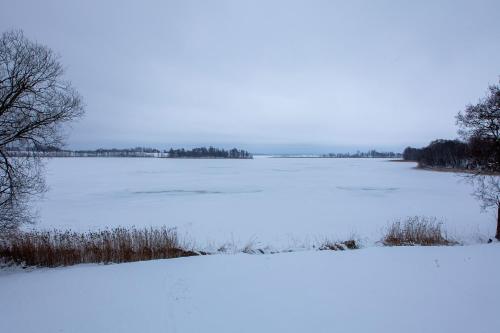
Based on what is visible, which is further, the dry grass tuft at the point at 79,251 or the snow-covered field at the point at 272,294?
the dry grass tuft at the point at 79,251

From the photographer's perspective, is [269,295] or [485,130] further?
[485,130]

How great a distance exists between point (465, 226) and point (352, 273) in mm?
9326

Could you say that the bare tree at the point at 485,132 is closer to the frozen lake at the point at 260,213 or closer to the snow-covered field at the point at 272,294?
the frozen lake at the point at 260,213

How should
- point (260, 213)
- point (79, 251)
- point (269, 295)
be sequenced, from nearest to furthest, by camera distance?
1. point (269, 295)
2. point (79, 251)
3. point (260, 213)

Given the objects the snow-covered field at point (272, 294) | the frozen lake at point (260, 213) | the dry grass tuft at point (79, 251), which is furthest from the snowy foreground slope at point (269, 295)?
the frozen lake at point (260, 213)

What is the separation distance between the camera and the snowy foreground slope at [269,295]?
372 cm

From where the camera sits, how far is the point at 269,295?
14.6ft

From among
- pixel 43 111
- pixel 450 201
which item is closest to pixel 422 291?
pixel 43 111

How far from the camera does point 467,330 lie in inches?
136

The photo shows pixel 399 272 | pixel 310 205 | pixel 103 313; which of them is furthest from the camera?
pixel 310 205

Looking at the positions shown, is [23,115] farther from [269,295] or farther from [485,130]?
[485,130]

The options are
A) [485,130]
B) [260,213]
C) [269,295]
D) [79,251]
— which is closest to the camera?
[269,295]

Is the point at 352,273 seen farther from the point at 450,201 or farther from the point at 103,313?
the point at 450,201

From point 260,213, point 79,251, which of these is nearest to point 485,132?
point 260,213
